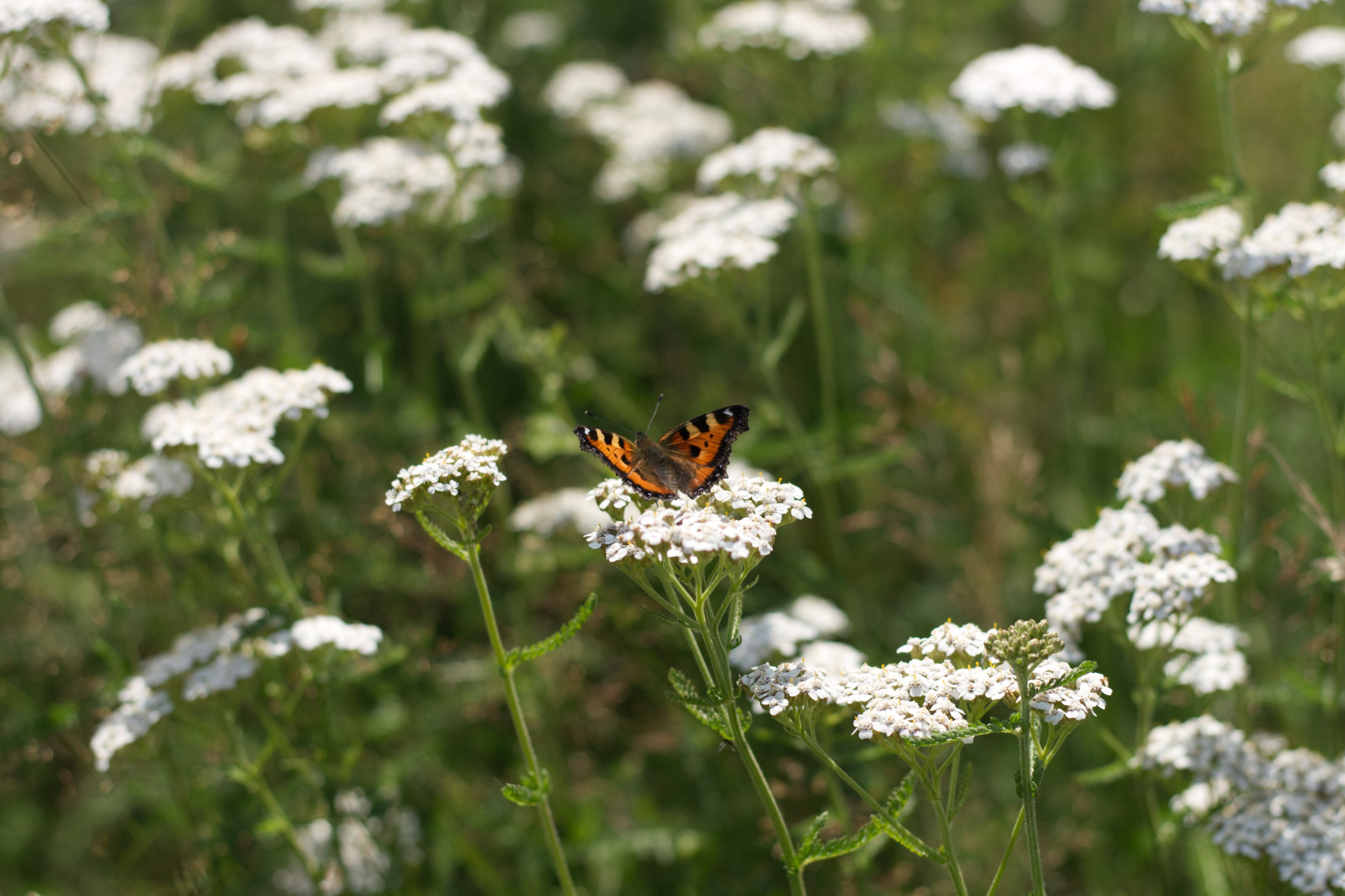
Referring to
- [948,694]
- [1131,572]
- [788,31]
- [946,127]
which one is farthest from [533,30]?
[948,694]

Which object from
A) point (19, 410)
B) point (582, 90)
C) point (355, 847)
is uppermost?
point (582, 90)

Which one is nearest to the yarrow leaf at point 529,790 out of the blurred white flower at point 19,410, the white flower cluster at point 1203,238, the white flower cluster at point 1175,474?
the white flower cluster at point 1175,474

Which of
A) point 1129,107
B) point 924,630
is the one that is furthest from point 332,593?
point 1129,107

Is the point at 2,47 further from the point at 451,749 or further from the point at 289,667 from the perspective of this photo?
the point at 451,749

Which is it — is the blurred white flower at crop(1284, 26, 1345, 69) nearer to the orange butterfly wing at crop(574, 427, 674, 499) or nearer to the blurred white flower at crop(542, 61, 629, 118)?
the blurred white flower at crop(542, 61, 629, 118)

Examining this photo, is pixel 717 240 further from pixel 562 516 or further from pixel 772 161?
pixel 562 516
